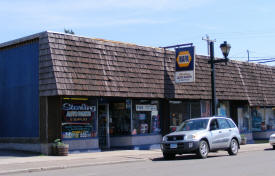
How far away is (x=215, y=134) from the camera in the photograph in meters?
17.6

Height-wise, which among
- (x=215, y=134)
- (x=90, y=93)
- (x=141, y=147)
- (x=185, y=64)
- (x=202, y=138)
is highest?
(x=185, y=64)

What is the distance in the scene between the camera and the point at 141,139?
22.2 metres

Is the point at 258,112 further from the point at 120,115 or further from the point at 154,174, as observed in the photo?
the point at 154,174

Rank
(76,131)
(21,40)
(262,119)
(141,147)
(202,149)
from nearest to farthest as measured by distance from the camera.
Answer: (202,149)
(76,131)
(21,40)
(141,147)
(262,119)

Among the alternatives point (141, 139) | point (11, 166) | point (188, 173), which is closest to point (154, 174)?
point (188, 173)

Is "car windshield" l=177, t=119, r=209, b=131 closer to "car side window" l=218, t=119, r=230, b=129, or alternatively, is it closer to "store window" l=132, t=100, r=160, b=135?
"car side window" l=218, t=119, r=230, b=129

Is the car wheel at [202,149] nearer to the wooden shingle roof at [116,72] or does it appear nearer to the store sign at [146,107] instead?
the wooden shingle roof at [116,72]

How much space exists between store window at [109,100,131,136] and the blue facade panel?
4.67 m

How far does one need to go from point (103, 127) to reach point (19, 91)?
4.70 m

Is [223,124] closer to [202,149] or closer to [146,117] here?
[202,149]

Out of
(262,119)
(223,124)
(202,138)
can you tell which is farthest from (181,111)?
(262,119)

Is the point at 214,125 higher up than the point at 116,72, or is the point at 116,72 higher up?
the point at 116,72

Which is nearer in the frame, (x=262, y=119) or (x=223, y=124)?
(x=223, y=124)

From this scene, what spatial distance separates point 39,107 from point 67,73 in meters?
2.16
